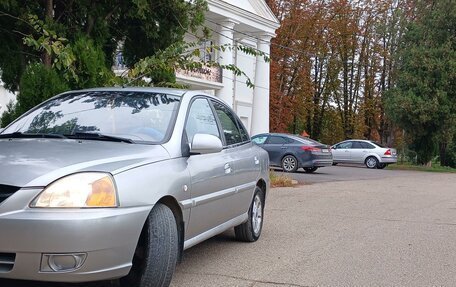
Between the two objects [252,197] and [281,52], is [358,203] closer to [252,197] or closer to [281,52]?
[252,197]

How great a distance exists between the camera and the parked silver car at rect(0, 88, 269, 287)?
349 cm

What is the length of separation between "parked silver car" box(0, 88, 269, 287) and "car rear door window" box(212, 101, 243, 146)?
1.9 inches

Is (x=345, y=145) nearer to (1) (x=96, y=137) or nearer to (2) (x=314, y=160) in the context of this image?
(2) (x=314, y=160)

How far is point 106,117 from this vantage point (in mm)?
5000

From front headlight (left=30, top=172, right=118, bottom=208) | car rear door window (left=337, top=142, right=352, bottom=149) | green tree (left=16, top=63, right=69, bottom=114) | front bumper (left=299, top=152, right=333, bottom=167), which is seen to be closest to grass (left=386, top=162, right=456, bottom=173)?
car rear door window (left=337, top=142, right=352, bottom=149)

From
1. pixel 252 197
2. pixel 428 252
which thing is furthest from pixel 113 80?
pixel 428 252

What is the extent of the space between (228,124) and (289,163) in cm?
1411

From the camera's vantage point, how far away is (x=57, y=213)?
3516mm

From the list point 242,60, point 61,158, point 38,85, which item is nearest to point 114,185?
point 61,158

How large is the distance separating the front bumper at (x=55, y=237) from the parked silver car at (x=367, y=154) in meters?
25.6

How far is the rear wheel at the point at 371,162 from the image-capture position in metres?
28.0

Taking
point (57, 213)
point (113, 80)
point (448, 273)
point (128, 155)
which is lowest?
point (448, 273)

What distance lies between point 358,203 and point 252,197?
5.28 meters

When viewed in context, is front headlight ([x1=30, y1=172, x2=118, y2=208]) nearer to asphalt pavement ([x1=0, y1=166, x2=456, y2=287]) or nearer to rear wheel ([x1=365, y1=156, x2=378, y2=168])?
asphalt pavement ([x1=0, y1=166, x2=456, y2=287])
